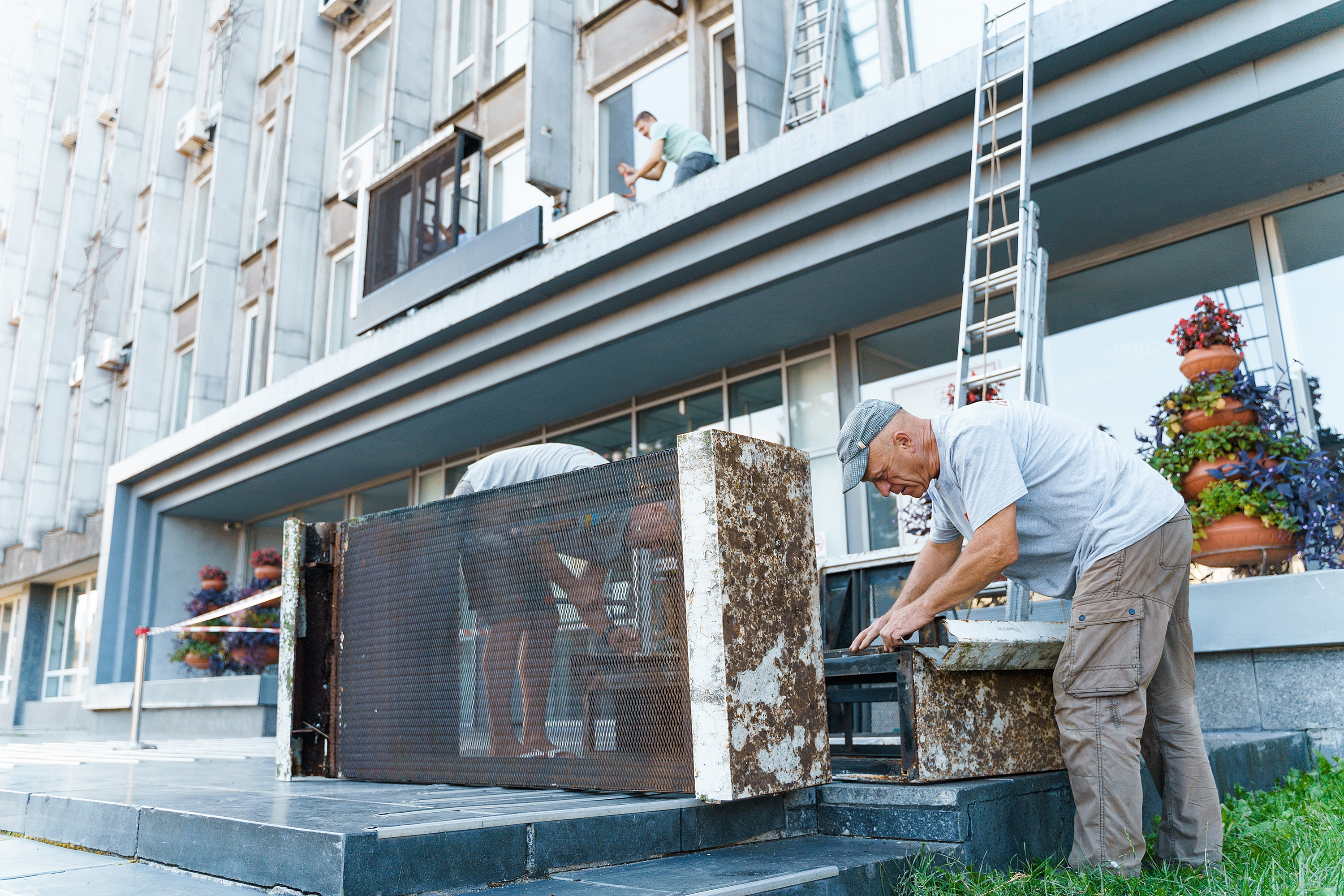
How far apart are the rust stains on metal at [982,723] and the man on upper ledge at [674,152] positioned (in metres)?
5.92

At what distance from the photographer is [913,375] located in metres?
9.24

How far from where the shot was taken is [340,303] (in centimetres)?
1597

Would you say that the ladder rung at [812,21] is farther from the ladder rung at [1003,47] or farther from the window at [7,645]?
the window at [7,645]

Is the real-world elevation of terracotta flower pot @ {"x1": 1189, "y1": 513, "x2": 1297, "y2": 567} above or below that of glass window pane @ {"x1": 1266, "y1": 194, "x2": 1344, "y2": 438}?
below

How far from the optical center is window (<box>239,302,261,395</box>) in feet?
58.2

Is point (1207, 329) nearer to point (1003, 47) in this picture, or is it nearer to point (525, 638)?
point (1003, 47)

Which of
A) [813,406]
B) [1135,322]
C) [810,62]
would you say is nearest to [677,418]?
[813,406]

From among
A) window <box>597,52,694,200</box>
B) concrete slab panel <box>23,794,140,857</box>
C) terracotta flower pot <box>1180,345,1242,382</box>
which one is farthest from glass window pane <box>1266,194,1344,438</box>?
concrete slab panel <box>23,794,140,857</box>

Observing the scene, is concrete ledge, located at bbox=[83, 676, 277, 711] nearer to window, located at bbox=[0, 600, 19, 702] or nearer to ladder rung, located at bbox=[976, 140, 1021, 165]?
ladder rung, located at bbox=[976, 140, 1021, 165]

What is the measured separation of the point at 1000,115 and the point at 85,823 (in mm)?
5893

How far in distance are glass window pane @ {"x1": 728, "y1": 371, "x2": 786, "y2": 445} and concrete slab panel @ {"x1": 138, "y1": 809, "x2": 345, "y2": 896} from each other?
7.59 meters

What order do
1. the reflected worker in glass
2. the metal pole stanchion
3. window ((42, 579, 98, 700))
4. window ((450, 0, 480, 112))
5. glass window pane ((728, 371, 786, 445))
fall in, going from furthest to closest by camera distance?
window ((42, 579, 98, 700)) < window ((450, 0, 480, 112)) < glass window pane ((728, 371, 786, 445)) < the metal pole stanchion < the reflected worker in glass

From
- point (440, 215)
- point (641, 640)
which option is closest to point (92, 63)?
point (440, 215)

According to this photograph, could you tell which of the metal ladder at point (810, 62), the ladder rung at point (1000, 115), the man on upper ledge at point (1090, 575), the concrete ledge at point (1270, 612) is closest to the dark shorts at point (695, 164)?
the metal ladder at point (810, 62)
